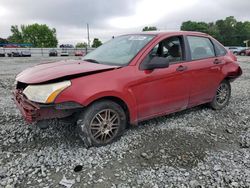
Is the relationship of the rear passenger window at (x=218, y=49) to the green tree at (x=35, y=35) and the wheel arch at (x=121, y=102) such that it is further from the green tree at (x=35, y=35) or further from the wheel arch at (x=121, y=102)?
the green tree at (x=35, y=35)

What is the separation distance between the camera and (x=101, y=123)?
3209 millimetres

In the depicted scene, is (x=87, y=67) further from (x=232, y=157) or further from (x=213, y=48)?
(x=213, y=48)

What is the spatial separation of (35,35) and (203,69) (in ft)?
311

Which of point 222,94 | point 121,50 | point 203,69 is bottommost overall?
point 222,94

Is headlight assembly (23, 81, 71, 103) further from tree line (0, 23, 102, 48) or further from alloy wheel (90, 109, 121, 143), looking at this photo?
tree line (0, 23, 102, 48)

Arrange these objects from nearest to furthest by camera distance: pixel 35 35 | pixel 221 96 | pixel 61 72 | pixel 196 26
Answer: pixel 61 72
pixel 221 96
pixel 196 26
pixel 35 35

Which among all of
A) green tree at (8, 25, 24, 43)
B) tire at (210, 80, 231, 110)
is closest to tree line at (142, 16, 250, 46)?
green tree at (8, 25, 24, 43)

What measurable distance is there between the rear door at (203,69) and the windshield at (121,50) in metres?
0.97

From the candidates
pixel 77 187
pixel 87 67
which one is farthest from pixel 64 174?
pixel 87 67

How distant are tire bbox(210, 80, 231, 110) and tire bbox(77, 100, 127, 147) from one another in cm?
239

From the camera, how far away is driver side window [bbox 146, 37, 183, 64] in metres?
3.79

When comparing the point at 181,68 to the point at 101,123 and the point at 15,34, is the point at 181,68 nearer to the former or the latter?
the point at 101,123

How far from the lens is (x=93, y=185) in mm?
2479

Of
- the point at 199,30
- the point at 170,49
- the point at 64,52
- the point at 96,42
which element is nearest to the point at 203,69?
the point at 170,49
